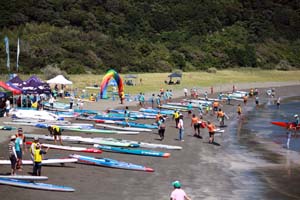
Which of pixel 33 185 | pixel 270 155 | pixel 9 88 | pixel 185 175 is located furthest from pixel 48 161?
pixel 9 88

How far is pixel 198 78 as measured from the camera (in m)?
73.0

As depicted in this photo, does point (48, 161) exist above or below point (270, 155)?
above

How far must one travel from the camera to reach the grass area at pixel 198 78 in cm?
5993

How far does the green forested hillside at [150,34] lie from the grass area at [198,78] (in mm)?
6199

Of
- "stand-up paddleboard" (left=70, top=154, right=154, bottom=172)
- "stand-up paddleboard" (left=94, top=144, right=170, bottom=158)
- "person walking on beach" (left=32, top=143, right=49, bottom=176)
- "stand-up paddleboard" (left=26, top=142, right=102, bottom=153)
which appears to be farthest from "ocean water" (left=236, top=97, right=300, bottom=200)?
"person walking on beach" (left=32, top=143, right=49, bottom=176)

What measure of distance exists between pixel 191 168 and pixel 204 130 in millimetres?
12117

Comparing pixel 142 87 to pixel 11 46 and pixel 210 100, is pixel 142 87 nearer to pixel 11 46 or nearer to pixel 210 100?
pixel 210 100

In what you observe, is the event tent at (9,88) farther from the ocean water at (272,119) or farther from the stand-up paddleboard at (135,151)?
the ocean water at (272,119)

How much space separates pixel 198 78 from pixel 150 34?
37005 mm

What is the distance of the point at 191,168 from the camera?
21828mm

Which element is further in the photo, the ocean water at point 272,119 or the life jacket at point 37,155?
the ocean water at point 272,119

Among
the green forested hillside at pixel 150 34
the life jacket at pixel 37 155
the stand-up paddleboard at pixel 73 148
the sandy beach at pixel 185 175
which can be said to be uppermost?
the green forested hillside at pixel 150 34

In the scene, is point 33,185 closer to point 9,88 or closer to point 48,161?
point 48,161

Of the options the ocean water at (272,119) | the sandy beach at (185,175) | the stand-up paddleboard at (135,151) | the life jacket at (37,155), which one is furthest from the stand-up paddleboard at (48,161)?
the ocean water at (272,119)
